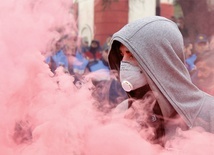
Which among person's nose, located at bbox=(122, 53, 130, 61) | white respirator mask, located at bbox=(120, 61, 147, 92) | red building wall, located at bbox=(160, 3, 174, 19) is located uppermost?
person's nose, located at bbox=(122, 53, 130, 61)

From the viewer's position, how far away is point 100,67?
16.9 ft

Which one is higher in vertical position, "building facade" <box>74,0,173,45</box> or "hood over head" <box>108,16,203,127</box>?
"hood over head" <box>108,16,203,127</box>

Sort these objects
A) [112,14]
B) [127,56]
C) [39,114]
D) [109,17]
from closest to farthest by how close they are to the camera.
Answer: [39,114], [127,56], [109,17], [112,14]

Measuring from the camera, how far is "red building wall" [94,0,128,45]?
626cm

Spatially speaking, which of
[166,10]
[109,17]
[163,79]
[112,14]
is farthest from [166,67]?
[166,10]

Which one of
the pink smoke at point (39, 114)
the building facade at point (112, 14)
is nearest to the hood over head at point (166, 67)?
the pink smoke at point (39, 114)

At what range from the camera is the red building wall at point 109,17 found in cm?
626

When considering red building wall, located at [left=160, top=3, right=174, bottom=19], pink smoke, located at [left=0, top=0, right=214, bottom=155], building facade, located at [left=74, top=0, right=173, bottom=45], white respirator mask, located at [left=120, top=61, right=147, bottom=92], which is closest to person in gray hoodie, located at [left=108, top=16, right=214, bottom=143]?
white respirator mask, located at [left=120, top=61, right=147, bottom=92]

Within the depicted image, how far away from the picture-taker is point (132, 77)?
2.08m

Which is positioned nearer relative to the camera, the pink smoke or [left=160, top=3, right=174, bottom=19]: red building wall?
the pink smoke

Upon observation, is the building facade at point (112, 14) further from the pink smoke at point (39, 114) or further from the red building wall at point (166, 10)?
the pink smoke at point (39, 114)

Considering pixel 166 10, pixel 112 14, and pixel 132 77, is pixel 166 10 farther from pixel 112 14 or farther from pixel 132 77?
pixel 132 77

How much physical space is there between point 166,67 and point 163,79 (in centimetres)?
6

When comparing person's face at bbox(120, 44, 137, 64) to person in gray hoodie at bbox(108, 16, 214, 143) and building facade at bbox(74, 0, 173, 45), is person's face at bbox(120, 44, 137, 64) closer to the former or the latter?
person in gray hoodie at bbox(108, 16, 214, 143)
